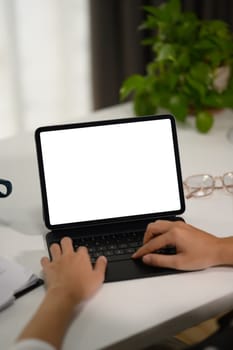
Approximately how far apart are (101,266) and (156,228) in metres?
0.13

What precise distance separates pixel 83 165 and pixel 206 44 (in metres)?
0.65

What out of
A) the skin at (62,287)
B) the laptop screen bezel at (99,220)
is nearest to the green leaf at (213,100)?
Result: the laptop screen bezel at (99,220)

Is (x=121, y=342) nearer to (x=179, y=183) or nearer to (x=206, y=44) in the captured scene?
(x=179, y=183)

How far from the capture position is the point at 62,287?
1.08 metres

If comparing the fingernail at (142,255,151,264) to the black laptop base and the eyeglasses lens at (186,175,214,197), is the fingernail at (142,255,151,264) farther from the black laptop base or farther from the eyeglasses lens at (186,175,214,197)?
the eyeglasses lens at (186,175,214,197)

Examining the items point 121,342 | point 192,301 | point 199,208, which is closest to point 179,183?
point 199,208

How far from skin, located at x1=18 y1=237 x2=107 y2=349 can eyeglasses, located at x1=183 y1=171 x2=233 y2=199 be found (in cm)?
38

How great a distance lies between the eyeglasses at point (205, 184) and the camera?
1.47 m

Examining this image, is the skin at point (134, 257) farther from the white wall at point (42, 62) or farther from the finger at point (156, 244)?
the white wall at point (42, 62)

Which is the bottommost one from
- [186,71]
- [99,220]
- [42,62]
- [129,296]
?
[129,296]

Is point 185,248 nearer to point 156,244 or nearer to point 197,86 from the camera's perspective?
point 156,244

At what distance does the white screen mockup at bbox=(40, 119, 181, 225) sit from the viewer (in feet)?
4.24

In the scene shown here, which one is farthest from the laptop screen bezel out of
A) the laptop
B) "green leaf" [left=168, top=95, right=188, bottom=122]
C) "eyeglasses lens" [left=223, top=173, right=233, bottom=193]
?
"green leaf" [left=168, top=95, right=188, bottom=122]

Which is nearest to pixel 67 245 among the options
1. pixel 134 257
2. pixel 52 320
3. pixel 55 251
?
pixel 55 251
